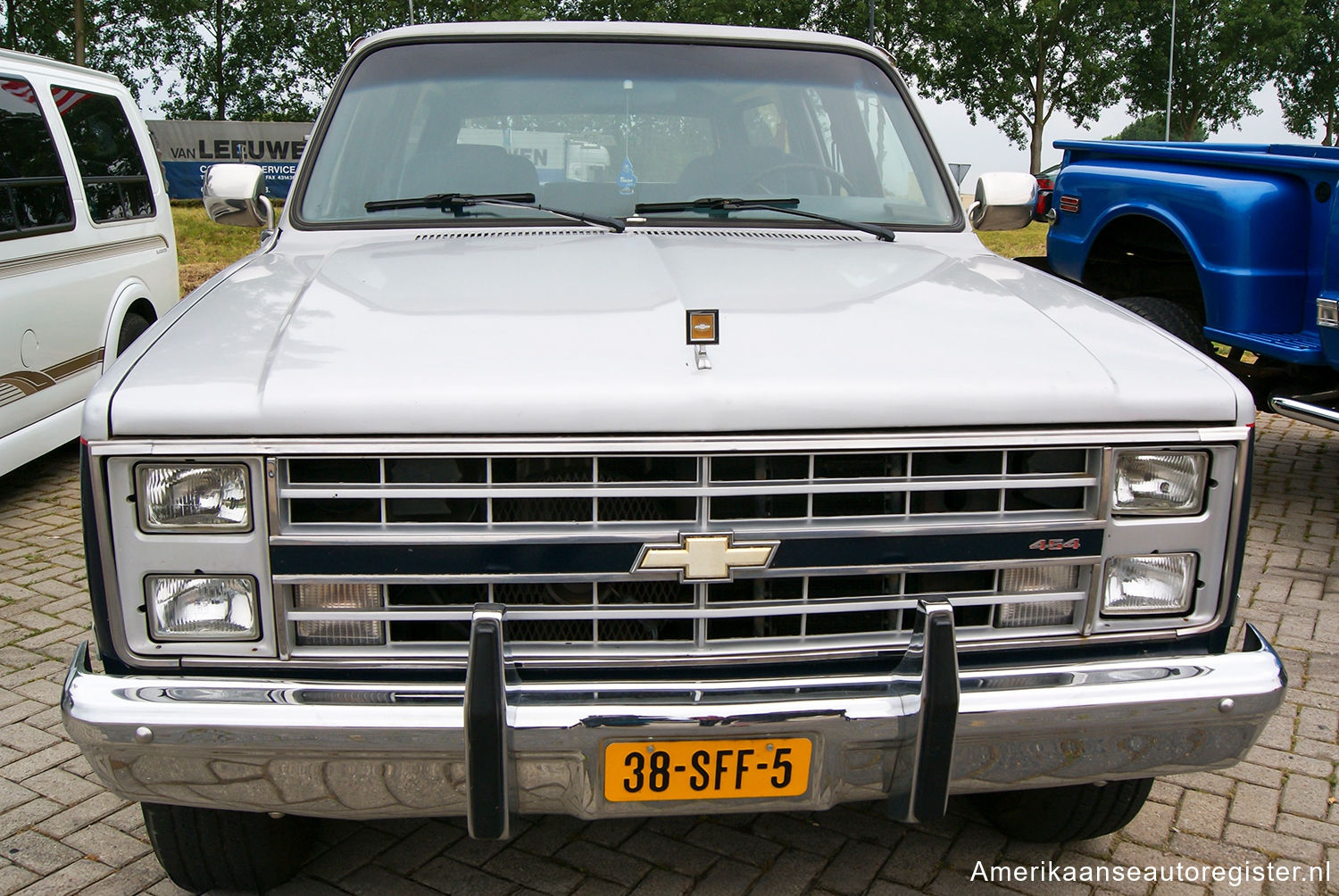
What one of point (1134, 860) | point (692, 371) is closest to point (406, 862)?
point (692, 371)

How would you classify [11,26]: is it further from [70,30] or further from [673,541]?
[673,541]

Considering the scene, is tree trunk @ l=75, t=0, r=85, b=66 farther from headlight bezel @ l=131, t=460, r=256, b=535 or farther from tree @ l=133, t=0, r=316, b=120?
headlight bezel @ l=131, t=460, r=256, b=535

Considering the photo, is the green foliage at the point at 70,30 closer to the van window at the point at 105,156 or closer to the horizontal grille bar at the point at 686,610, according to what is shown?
the van window at the point at 105,156

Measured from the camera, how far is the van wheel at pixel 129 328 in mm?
6227

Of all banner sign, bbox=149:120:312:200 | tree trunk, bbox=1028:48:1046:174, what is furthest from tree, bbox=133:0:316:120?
tree trunk, bbox=1028:48:1046:174

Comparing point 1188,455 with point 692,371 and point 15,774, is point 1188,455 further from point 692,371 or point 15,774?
point 15,774

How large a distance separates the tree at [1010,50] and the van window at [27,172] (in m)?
34.9

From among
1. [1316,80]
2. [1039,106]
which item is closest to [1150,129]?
[1316,80]

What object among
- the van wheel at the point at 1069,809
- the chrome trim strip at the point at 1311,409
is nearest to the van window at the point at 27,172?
the van wheel at the point at 1069,809

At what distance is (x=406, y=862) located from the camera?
2.73 metres

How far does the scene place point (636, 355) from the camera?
2146mm

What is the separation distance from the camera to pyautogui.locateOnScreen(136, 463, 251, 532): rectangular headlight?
6.63 feet

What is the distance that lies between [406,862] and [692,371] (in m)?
1.48

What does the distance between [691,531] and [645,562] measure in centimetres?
10
